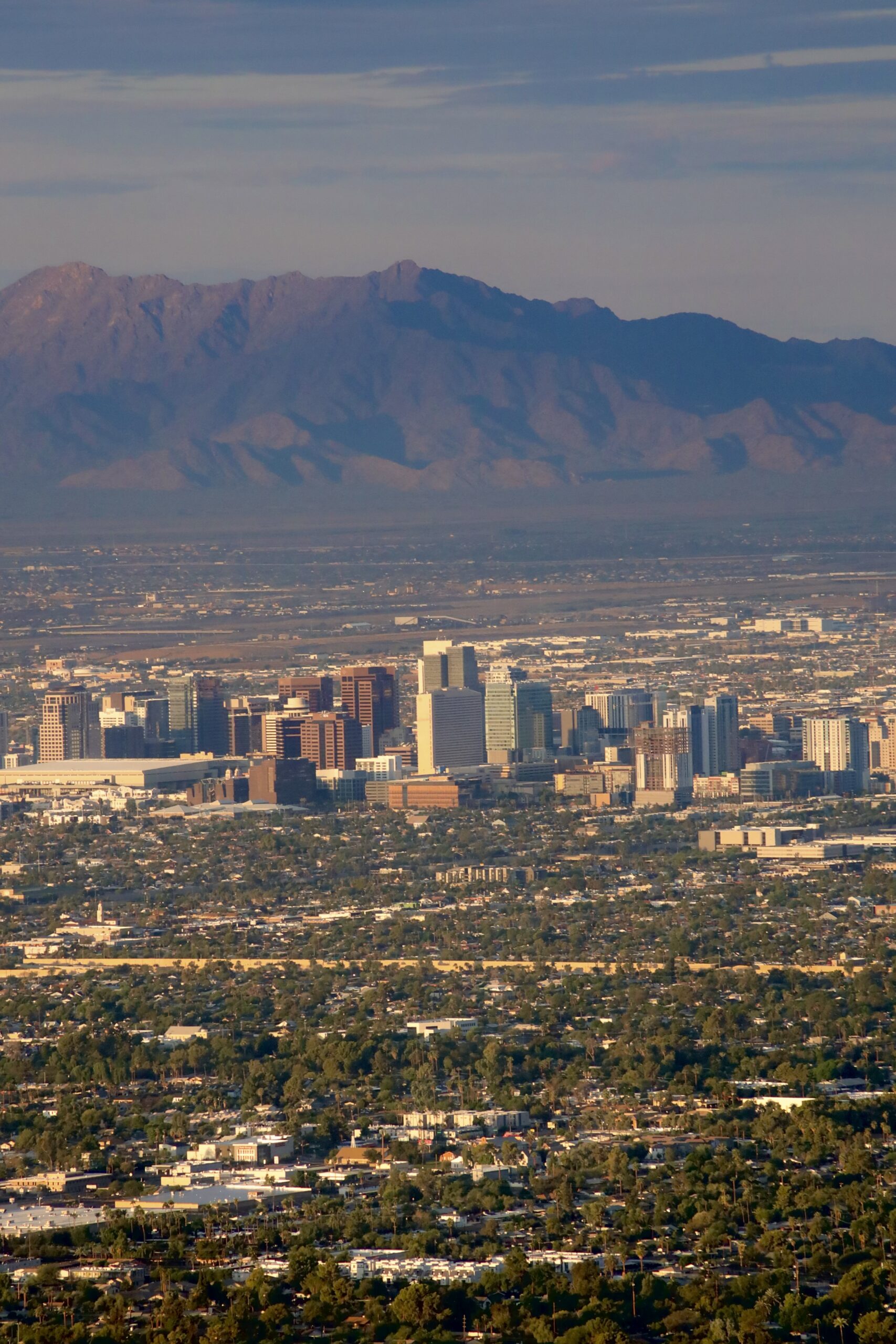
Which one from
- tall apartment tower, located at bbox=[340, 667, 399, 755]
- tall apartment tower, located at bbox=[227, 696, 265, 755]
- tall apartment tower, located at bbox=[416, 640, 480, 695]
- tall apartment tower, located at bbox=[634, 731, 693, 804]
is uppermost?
tall apartment tower, located at bbox=[416, 640, 480, 695]

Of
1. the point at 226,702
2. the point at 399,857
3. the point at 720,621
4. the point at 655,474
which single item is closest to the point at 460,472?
the point at 655,474

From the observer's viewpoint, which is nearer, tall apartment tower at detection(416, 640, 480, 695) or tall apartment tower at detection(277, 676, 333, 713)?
tall apartment tower at detection(277, 676, 333, 713)

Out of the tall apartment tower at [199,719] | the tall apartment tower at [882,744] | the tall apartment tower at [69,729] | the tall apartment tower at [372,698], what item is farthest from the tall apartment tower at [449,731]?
the tall apartment tower at [882,744]

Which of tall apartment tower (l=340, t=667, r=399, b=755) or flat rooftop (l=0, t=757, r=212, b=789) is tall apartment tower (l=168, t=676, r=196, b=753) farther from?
tall apartment tower (l=340, t=667, r=399, b=755)

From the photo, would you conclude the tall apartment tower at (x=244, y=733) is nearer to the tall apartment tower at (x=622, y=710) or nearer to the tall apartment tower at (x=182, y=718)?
the tall apartment tower at (x=182, y=718)

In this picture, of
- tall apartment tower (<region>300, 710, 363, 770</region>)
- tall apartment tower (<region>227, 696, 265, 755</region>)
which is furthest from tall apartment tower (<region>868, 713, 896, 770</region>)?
tall apartment tower (<region>227, 696, 265, 755</region>)
